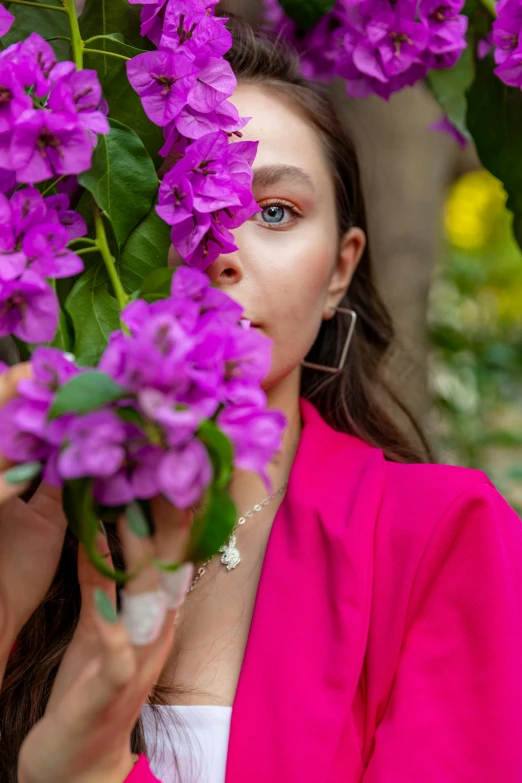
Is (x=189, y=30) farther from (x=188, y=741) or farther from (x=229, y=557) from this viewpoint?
(x=188, y=741)

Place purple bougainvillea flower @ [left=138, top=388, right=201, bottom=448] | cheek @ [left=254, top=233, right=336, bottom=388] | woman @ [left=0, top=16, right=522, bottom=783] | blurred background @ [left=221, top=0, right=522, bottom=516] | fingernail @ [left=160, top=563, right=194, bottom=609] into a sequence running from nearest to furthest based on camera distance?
purple bougainvillea flower @ [left=138, top=388, right=201, bottom=448]
fingernail @ [left=160, top=563, right=194, bottom=609]
woman @ [left=0, top=16, right=522, bottom=783]
cheek @ [left=254, top=233, right=336, bottom=388]
blurred background @ [left=221, top=0, right=522, bottom=516]

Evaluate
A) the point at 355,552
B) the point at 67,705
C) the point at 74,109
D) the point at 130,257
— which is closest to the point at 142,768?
the point at 67,705

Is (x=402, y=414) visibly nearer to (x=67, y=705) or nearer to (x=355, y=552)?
(x=355, y=552)

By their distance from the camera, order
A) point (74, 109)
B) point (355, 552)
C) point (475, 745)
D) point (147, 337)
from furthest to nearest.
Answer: point (355, 552) < point (475, 745) < point (74, 109) < point (147, 337)

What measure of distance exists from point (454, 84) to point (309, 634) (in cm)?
79

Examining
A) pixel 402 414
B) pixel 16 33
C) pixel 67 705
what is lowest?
pixel 402 414

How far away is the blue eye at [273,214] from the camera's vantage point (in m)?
1.32

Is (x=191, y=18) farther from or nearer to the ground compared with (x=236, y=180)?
farther from the ground

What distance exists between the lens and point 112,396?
0.65 metres

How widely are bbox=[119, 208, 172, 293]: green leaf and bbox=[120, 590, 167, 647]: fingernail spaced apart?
324mm

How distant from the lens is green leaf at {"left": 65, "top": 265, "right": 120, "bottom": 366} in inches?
33.9

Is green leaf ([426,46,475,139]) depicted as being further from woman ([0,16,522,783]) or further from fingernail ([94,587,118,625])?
fingernail ([94,587,118,625])

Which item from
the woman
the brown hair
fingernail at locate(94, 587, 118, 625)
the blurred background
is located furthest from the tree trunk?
fingernail at locate(94, 587, 118, 625)

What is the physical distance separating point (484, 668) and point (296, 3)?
94 centimetres
